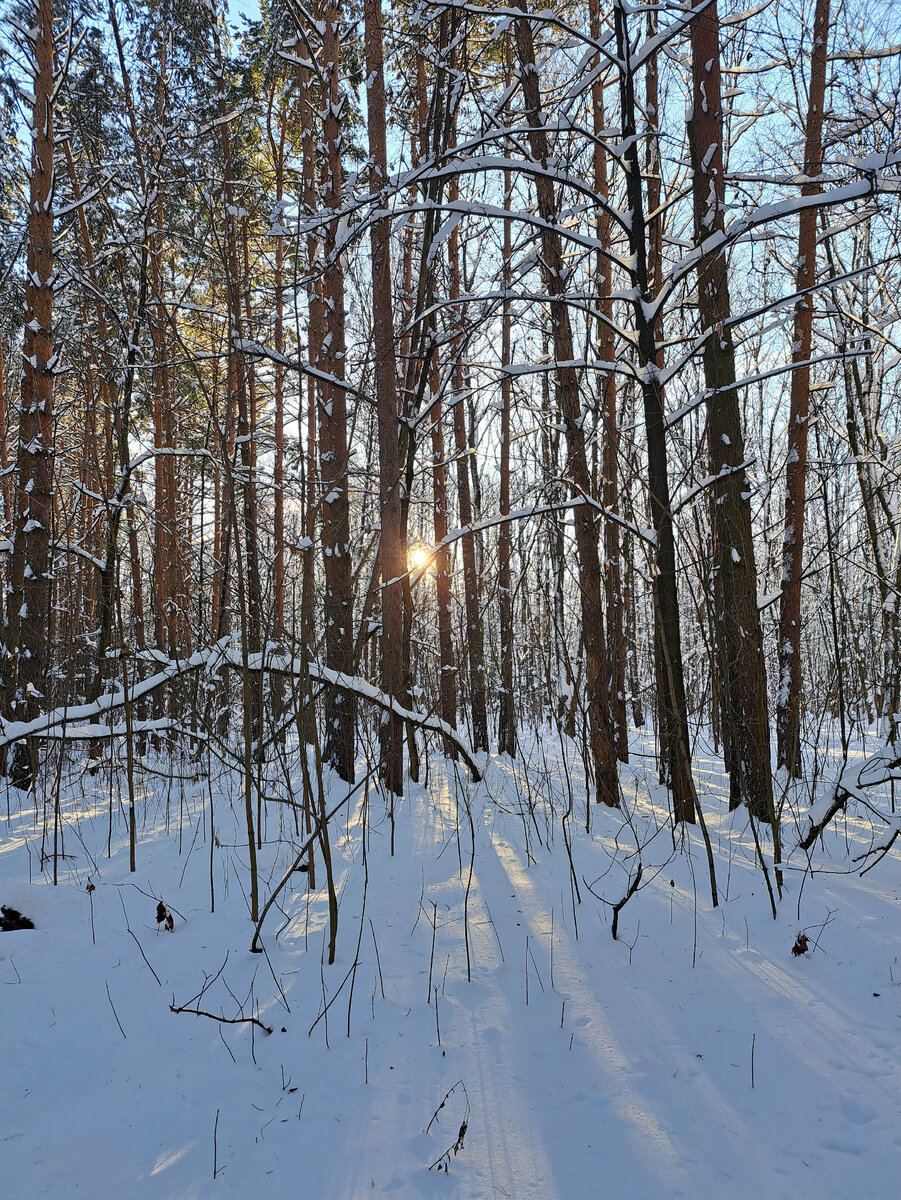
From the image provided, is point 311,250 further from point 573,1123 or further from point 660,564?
point 573,1123

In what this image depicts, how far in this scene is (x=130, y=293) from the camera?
8.78m

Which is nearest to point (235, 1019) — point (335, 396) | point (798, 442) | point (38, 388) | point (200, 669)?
point (200, 669)

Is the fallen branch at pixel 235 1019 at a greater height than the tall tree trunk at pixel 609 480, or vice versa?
the tall tree trunk at pixel 609 480

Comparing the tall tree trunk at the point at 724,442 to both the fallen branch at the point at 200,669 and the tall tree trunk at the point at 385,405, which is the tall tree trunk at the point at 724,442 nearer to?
the fallen branch at the point at 200,669

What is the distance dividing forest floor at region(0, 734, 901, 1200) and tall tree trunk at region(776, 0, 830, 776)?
7.69ft

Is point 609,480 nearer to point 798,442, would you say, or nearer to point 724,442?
point 798,442

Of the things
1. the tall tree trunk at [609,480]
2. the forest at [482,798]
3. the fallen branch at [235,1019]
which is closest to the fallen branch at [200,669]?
the forest at [482,798]

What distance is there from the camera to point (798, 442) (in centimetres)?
614

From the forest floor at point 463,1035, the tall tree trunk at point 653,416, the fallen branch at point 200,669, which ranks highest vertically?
the tall tree trunk at point 653,416

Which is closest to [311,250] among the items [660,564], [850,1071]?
[660,564]

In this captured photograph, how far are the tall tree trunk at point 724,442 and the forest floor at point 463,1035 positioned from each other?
2.99 ft

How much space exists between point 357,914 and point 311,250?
16.8ft

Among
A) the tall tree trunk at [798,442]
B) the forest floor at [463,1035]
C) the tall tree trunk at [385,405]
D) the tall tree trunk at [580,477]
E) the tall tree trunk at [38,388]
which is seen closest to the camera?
the forest floor at [463,1035]

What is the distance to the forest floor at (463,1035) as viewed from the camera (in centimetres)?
170
